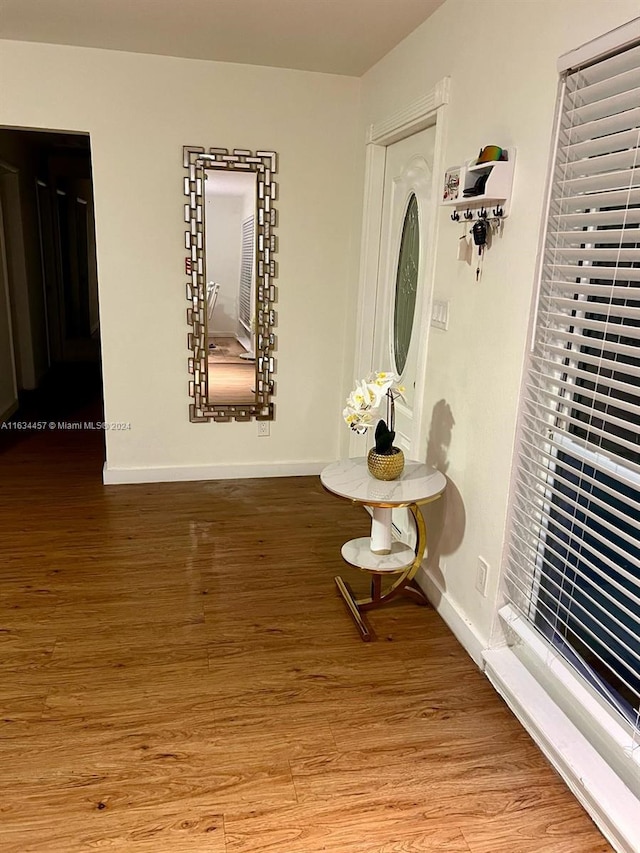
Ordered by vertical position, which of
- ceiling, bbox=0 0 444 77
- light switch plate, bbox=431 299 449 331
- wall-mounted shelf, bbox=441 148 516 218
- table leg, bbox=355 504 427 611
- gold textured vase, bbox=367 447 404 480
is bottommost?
table leg, bbox=355 504 427 611

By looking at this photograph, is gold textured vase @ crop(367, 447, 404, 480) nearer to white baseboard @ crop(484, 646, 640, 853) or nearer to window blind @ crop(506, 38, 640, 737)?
window blind @ crop(506, 38, 640, 737)

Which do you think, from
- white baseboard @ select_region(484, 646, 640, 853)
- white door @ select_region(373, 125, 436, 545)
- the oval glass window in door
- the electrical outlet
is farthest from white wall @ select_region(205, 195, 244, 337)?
white baseboard @ select_region(484, 646, 640, 853)

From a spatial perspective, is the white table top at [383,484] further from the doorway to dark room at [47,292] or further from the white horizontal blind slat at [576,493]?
the doorway to dark room at [47,292]

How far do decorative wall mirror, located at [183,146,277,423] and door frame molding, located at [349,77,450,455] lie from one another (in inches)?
22.6

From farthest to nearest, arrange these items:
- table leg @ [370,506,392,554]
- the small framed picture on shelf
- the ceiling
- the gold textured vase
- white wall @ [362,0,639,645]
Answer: the ceiling → table leg @ [370,506,392,554] → the gold textured vase → the small framed picture on shelf → white wall @ [362,0,639,645]

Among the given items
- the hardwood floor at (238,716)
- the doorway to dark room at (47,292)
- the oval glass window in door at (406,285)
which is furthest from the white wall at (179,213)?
the doorway to dark room at (47,292)

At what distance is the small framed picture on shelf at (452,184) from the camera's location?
2331 mm

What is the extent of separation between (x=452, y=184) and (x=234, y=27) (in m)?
1.46

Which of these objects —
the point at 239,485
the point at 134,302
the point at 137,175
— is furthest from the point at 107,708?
the point at 137,175

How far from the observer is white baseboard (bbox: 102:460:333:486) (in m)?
4.04

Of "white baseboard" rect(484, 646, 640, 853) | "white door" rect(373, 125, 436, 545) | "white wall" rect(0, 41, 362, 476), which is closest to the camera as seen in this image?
"white baseboard" rect(484, 646, 640, 853)

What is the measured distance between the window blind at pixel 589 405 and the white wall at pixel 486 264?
82 millimetres

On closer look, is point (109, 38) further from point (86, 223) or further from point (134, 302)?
point (86, 223)

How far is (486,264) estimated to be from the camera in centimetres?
231
